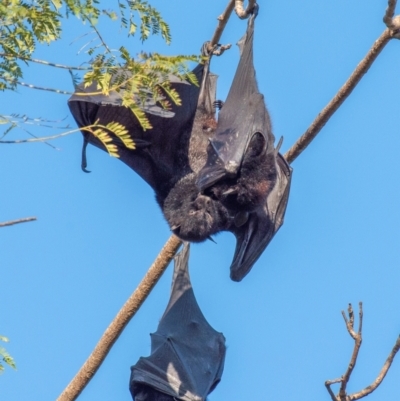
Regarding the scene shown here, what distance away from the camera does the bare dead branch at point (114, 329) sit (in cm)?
664

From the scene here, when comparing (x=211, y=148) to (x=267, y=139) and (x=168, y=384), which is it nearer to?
(x=267, y=139)

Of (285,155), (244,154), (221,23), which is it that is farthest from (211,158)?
(221,23)

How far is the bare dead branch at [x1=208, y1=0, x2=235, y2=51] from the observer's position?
6.25m

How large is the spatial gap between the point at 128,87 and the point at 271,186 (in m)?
2.51

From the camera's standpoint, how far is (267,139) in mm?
7223

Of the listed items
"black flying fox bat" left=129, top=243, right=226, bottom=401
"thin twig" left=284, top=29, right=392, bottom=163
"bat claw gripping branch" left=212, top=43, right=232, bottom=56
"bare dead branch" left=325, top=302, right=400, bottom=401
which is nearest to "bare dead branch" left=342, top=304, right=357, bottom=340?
"bare dead branch" left=325, top=302, right=400, bottom=401

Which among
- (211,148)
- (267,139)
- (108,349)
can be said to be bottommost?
(108,349)

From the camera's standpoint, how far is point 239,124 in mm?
7074

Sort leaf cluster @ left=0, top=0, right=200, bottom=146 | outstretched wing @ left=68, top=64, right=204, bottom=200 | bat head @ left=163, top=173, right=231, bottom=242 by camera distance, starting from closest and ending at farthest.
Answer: leaf cluster @ left=0, top=0, right=200, bottom=146 → bat head @ left=163, top=173, right=231, bottom=242 → outstretched wing @ left=68, top=64, right=204, bottom=200

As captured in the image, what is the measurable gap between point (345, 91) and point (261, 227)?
6.31 ft

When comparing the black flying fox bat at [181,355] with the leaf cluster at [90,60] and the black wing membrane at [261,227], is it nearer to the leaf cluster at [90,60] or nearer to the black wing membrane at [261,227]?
the black wing membrane at [261,227]

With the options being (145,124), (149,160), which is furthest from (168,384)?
(145,124)

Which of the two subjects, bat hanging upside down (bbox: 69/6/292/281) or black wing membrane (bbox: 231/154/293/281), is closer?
bat hanging upside down (bbox: 69/6/292/281)

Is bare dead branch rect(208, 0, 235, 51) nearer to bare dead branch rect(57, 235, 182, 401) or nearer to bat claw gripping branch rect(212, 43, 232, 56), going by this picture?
bat claw gripping branch rect(212, 43, 232, 56)
